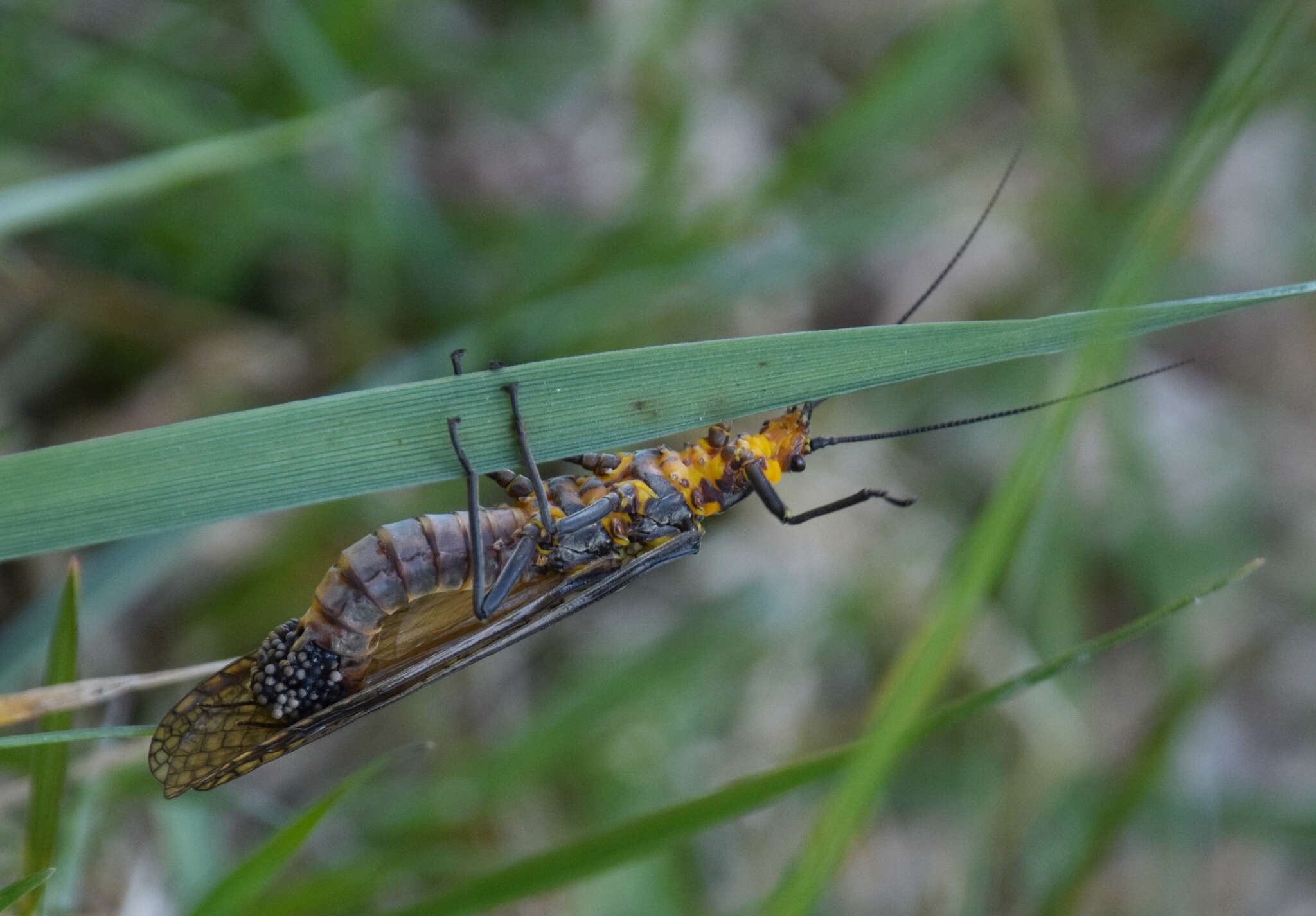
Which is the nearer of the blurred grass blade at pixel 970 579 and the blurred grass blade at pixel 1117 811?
the blurred grass blade at pixel 970 579

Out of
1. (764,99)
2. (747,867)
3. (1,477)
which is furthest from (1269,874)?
(1,477)

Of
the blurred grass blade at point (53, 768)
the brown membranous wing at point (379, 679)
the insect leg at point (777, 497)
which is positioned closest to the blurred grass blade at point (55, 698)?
the blurred grass blade at point (53, 768)

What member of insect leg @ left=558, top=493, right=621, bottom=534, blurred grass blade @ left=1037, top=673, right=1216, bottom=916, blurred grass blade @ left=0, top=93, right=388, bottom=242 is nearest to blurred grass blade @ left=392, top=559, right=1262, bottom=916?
insect leg @ left=558, top=493, right=621, bottom=534

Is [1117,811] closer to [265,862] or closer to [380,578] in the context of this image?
[380,578]

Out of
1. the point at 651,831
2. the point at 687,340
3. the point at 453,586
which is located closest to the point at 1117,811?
A: the point at 651,831

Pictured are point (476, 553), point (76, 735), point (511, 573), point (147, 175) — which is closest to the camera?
point (76, 735)

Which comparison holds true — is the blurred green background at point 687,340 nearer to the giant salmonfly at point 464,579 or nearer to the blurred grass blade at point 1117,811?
the blurred grass blade at point 1117,811
